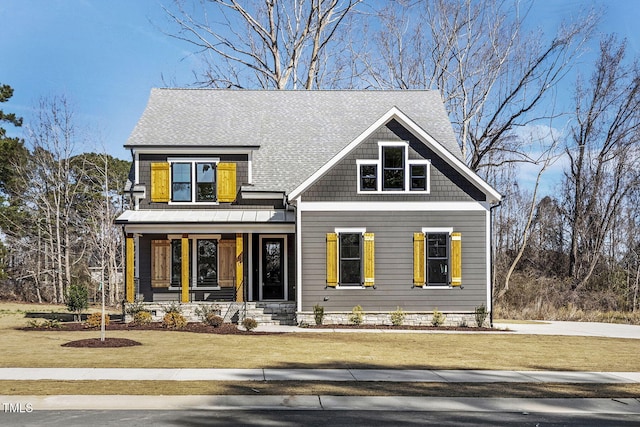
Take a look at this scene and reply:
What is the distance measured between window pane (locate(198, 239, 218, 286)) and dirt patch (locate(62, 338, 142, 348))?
7.64 metres

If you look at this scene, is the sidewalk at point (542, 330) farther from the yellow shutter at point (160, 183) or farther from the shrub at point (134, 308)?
the yellow shutter at point (160, 183)

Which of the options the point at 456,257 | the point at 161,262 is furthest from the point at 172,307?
the point at 456,257

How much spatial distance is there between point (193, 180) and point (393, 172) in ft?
24.2

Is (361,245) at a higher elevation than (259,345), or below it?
higher

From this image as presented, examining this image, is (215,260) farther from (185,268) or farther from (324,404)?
(324,404)

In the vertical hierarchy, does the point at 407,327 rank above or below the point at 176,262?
below

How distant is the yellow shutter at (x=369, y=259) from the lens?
22.0 metres

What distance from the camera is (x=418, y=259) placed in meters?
22.2

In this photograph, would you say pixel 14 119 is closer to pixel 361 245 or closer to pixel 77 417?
pixel 361 245

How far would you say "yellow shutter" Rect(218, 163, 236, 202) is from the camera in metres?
24.2

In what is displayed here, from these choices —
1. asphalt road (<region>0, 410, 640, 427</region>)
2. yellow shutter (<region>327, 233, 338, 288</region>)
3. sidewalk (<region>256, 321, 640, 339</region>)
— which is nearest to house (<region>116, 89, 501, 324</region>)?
yellow shutter (<region>327, 233, 338, 288</region>)

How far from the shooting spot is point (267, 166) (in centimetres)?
2520

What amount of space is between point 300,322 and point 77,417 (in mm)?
13283

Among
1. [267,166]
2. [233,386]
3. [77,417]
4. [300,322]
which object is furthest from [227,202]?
[77,417]
